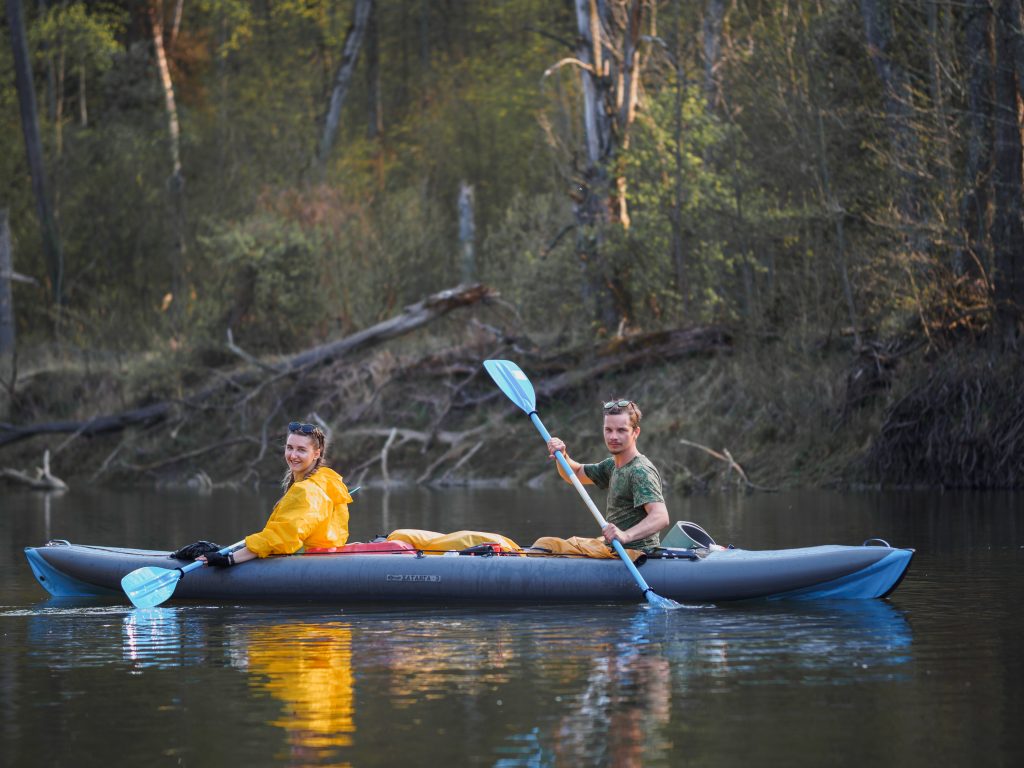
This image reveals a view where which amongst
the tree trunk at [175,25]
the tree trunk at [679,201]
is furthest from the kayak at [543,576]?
the tree trunk at [175,25]

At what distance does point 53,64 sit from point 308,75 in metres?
6.51

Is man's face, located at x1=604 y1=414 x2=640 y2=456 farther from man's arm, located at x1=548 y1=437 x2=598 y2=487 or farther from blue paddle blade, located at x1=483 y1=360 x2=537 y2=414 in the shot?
blue paddle blade, located at x1=483 y1=360 x2=537 y2=414

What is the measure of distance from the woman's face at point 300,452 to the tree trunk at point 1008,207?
10124 mm

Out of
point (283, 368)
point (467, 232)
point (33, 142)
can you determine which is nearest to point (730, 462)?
point (283, 368)

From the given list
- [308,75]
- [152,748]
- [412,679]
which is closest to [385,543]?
[412,679]

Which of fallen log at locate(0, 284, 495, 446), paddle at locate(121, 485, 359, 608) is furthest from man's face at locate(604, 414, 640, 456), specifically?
fallen log at locate(0, 284, 495, 446)

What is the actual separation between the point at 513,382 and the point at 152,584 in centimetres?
334

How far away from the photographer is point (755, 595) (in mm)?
9383

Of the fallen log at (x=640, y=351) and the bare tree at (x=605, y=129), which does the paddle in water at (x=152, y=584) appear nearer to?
the fallen log at (x=640, y=351)

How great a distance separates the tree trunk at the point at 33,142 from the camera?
29359 millimetres

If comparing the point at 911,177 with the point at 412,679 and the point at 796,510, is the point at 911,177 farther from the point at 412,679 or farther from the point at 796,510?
the point at 412,679

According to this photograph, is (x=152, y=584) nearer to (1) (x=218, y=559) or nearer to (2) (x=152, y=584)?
(2) (x=152, y=584)

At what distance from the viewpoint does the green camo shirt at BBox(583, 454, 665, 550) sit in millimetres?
9336

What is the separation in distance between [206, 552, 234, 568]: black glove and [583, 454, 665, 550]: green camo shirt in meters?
2.33
